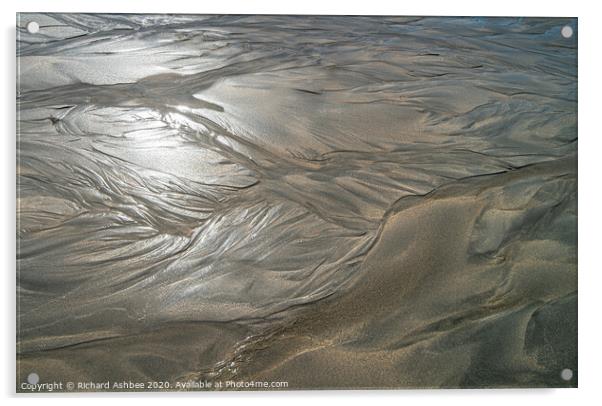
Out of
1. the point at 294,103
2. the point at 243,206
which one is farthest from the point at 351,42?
the point at 243,206

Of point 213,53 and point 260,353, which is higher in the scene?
point 213,53

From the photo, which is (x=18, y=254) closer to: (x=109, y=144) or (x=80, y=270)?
(x=80, y=270)

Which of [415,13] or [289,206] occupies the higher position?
[415,13]
